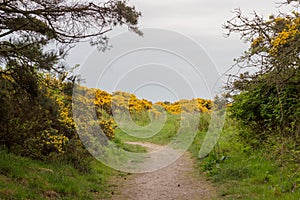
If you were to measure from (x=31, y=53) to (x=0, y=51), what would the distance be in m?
0.59

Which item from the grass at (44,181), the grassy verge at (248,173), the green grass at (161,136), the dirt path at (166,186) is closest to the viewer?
the grass at (44,181)

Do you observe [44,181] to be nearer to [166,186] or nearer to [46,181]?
[46,181]

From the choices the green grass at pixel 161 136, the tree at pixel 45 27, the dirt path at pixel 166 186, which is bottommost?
the dirt path at pixel 166 186

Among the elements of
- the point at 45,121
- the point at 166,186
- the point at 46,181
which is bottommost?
the point at 166,186

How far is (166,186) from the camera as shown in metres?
9.00

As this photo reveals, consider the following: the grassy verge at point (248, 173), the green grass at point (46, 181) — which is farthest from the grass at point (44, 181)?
the grassy verge at point (248, 173)

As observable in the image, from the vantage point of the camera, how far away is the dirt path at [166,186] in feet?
26.1

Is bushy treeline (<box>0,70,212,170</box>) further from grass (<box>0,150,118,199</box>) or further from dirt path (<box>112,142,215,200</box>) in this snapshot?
dirt path (<box>112,142,215,200</box>)

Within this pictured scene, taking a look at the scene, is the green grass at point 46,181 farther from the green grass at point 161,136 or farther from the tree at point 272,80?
the green grass at point 161,136

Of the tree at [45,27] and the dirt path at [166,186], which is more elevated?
the tree at [45,27]

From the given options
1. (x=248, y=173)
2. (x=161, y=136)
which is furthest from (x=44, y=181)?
(x=161, y=136)

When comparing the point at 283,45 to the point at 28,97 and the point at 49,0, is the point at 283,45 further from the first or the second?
the point at 28,97

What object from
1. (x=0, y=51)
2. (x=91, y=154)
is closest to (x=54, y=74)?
(x=0, y=51)

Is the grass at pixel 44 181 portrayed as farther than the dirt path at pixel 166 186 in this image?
No
